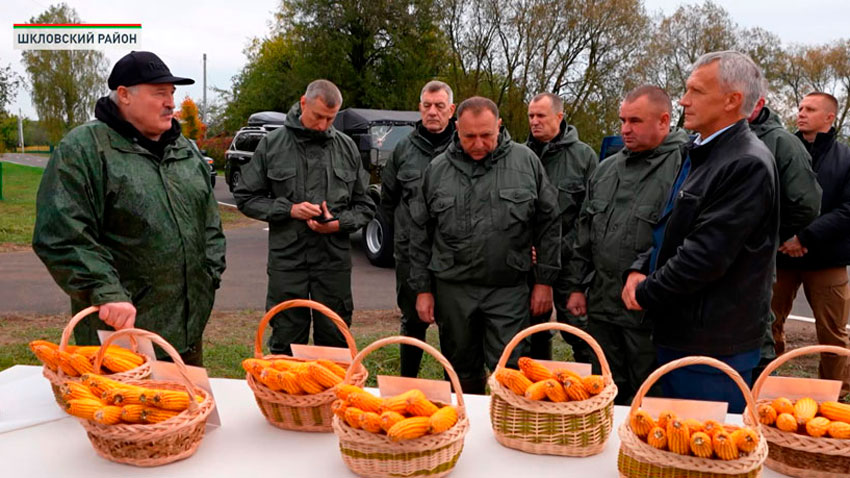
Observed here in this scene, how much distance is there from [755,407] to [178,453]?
1.61 m

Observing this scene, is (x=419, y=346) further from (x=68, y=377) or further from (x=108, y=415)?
(x=68, y=377)

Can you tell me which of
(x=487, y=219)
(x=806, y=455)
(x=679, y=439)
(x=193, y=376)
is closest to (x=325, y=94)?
(x=487, y=219)

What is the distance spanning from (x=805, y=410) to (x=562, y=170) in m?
2.89

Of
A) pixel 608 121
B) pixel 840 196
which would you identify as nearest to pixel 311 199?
pixel 840 196

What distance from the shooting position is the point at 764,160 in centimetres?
250

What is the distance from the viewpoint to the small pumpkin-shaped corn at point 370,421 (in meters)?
1.83

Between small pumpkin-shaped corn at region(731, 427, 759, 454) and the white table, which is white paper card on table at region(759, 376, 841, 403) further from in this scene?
small pumpkin-shaped corn at region(731, 427, 759, 454)

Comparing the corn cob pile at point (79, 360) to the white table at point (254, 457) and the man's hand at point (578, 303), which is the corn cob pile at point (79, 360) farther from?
the man's hand at point (578, 303)

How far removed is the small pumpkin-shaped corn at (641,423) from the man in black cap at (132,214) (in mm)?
1870

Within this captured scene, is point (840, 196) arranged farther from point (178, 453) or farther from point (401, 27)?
point (401, 27)

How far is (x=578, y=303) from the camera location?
3.87 meters

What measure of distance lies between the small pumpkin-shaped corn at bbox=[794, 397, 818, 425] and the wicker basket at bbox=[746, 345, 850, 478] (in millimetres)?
62

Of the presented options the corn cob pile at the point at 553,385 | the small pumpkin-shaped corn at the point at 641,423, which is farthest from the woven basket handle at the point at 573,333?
the small pumpkin-shaped corn at the point at 641,423

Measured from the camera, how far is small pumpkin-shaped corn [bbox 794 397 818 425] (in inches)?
74.8
